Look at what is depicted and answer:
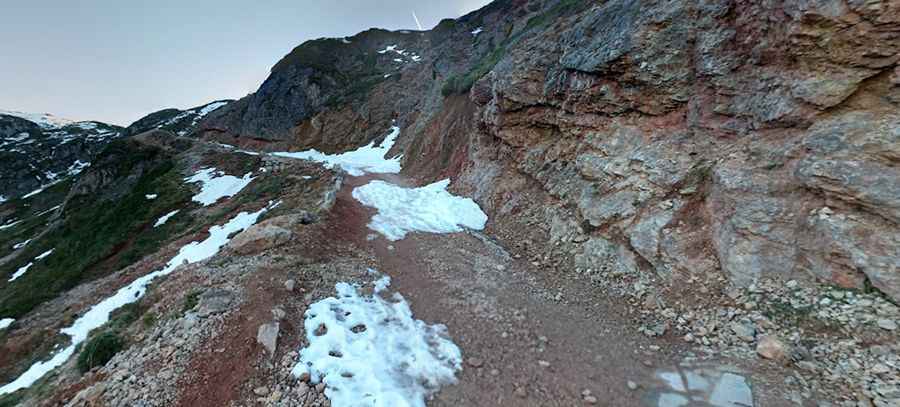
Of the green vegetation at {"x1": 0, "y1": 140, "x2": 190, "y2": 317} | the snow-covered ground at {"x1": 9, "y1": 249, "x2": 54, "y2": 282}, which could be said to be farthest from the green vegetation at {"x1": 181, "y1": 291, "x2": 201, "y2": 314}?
the snow-covered ground at {"x1": 9, "y1": 249, "x2": 54, "y2": 282}

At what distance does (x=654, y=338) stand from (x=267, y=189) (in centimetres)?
2639

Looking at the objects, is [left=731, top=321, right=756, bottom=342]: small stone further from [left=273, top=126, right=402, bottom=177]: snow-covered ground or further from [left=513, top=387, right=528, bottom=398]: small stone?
[left=273, top=126, right=402, bottom=177]: snow-covered ground

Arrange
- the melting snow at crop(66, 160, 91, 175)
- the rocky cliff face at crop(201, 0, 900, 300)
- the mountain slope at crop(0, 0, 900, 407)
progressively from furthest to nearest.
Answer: the melting snow at crop(66, 160, 91, 175) → the rocky cliff face at crop(201, 0, 900, 300) → the mountain slope at crop(0, 0, 900, 407)

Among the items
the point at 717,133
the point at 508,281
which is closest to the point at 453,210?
the point at 508,281

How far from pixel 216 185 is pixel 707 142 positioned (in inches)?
1528

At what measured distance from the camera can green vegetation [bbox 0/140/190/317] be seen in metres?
24.4

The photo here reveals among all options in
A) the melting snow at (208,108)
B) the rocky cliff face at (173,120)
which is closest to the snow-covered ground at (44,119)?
the rocky cliff face at (173,120)

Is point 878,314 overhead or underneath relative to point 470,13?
underneath

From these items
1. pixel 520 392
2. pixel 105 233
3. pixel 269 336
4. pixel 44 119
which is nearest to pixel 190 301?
pixel 269 336

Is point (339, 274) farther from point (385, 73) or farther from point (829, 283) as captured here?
point (385, 73)

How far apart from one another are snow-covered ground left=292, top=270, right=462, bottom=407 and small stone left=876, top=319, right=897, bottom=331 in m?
6.84

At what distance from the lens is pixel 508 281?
1041 centimetres

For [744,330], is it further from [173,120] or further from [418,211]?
[173,120]

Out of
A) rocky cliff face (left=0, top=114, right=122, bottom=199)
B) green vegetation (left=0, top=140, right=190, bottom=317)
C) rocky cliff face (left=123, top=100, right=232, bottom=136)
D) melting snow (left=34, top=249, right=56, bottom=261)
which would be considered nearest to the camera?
green vegetation (left=0, top=140, right=190, bottom=317)
